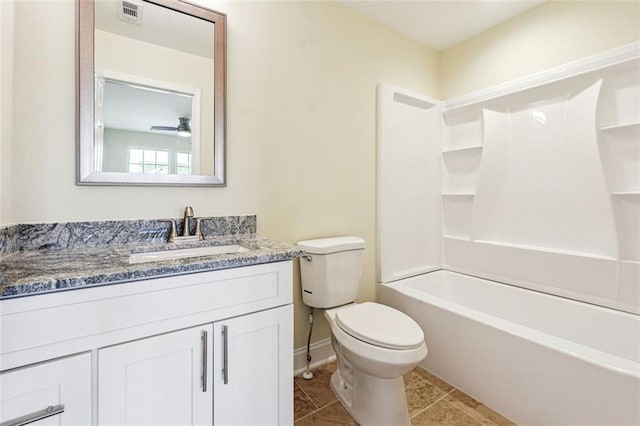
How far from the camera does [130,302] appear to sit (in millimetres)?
875

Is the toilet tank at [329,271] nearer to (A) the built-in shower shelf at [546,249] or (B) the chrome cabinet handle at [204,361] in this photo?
(B) the chrome cabinet handle at [204,361]

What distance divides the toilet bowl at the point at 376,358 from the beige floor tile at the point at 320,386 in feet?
0.24

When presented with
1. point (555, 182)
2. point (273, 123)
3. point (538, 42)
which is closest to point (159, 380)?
point (273, 123)

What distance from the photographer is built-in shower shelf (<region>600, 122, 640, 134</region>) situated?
1597 mm

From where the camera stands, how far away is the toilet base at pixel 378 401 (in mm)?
1397

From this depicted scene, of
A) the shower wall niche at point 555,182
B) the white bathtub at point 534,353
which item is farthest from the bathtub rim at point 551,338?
the shower wall niche at point 555,182

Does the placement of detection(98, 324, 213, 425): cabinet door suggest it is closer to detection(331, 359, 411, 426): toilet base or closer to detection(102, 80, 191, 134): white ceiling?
detection(331, 359, 411, 426): toilet base

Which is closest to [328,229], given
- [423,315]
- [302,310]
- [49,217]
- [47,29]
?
[302,310]

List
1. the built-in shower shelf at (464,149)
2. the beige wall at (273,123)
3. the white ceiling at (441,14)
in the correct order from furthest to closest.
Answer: the built-in shower shelf at (464,149) < the white ceiling at (441,14) < the beige wall at (273,123)

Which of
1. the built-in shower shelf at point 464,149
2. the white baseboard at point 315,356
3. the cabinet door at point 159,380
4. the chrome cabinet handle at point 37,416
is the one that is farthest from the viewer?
the built-in shower shelf at point 464,149

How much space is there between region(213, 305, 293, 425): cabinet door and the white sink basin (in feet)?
1.01

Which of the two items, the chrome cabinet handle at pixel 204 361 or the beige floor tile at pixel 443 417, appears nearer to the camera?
the chrome cabinet handle at pixel 204 361

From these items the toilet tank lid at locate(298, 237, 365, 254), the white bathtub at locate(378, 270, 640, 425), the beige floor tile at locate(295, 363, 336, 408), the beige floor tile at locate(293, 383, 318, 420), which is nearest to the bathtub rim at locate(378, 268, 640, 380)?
the white bathtub at locate(378, 270, 640, 425)

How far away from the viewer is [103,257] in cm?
105
